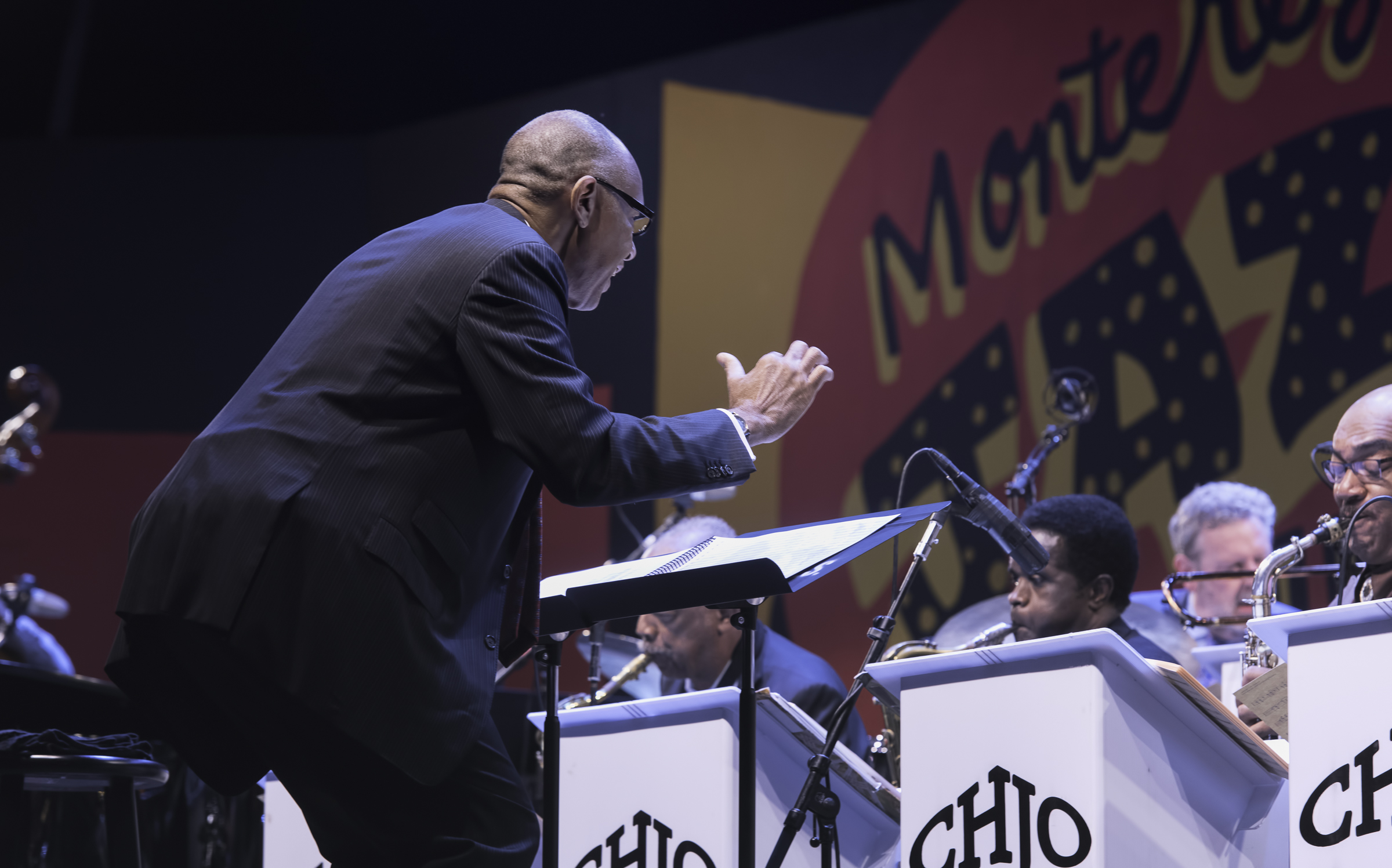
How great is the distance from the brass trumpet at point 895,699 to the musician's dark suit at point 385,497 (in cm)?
110

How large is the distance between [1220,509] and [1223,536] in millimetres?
86

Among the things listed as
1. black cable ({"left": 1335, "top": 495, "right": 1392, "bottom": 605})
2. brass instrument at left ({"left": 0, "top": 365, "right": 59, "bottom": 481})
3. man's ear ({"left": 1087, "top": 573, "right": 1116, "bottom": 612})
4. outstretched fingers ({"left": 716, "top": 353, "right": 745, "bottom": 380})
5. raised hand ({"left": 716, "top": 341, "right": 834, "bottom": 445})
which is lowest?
man's ear ({"left": 1087, "top": 573, "right": 1116, "bottom": 612})

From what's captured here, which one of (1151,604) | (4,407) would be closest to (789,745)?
(1151,604)

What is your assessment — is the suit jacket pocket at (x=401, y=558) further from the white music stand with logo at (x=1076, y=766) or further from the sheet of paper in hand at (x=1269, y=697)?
the sheet of paper in hand at (x=1269, y=697)

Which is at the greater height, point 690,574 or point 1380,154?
point 1380,154

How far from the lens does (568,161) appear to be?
1.92 m

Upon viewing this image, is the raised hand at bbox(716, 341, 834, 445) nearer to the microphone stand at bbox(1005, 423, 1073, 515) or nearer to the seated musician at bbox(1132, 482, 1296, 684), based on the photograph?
the microphone stand at bbox(1005, 423, 1073, 515)

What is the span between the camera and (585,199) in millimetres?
1922

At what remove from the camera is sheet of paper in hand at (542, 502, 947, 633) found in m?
1.70

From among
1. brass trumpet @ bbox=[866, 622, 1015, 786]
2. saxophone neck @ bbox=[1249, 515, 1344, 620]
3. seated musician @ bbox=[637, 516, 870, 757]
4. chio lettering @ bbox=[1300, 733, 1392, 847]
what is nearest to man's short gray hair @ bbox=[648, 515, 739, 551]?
seated musician @ bbox=[637, 516, 870, 757]

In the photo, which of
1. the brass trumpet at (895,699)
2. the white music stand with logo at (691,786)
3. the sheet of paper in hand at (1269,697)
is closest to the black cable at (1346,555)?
the sheet of paper in hand at (1269,697)

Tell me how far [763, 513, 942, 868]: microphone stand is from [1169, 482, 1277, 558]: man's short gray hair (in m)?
2.03

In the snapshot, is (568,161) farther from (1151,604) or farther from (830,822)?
(1151,604)

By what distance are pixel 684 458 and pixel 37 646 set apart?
417 centimetres
